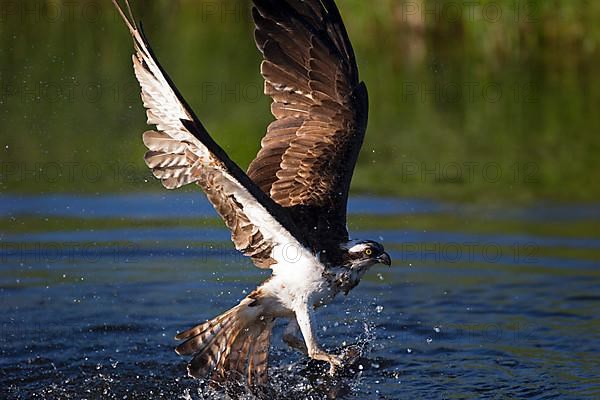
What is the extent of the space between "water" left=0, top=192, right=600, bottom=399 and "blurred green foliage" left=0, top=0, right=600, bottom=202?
3.34ft

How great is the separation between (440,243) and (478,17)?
6.86 meters

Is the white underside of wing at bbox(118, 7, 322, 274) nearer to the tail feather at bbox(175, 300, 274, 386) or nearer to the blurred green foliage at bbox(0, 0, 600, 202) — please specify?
the tail feather at bbox(175, 300, 274, 386)

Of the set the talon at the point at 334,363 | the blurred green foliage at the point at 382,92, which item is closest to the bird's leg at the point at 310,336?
the talon at the point at 334,363

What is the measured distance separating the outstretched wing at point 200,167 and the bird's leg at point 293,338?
518mm

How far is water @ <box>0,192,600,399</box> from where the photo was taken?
24.2 ft

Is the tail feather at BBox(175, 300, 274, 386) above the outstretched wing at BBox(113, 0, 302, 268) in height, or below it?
below

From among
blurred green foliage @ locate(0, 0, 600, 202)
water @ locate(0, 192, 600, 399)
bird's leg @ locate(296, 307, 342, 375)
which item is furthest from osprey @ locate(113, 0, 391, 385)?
blurred green foliage @ locate(0, 0, 600, 202)

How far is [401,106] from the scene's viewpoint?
15.8 metres

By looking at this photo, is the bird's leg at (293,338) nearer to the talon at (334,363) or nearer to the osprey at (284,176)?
the osprey at (284,176)

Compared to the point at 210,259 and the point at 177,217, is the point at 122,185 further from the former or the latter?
the point at 210,259

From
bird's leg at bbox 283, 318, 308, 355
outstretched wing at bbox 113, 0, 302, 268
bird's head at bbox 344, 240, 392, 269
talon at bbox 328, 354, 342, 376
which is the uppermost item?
outstretched wing at bbox 113, 0, 302, 268

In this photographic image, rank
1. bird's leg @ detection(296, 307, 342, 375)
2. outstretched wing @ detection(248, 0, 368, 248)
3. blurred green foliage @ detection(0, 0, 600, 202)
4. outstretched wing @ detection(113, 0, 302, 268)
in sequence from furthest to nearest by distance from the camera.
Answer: blurred green foliage @ detection(0, 0, 600, 202), outstretched wing @ detection(248, 0, 368, 248), bird's leg @ detection(296, 307, 342, 375), outstretched wing @ detection(113, 0, 302, 268)

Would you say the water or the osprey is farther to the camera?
the water

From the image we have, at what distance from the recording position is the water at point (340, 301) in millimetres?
7367
